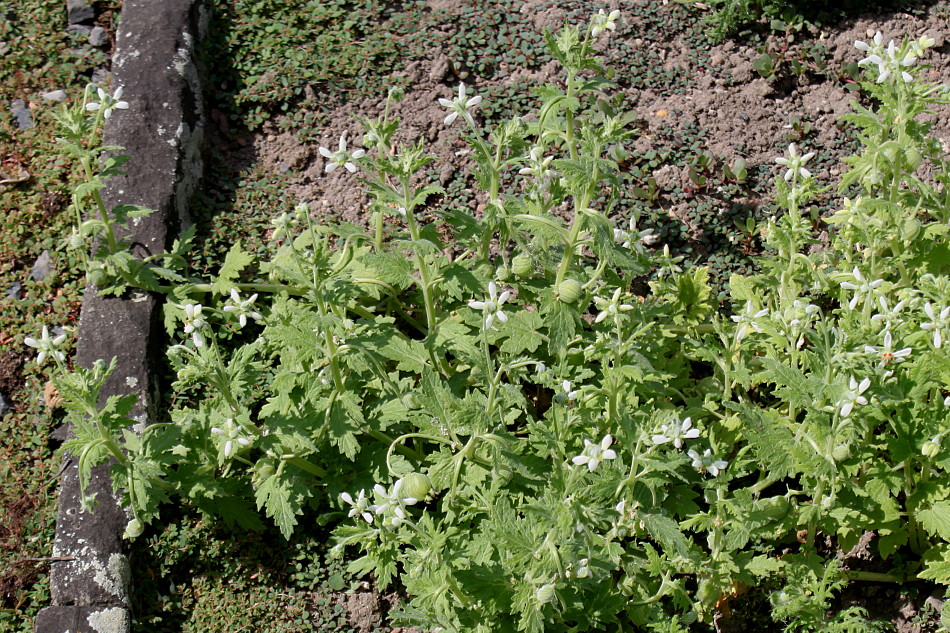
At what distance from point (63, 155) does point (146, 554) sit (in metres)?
2.61

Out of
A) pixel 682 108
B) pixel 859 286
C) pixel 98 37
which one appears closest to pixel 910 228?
pixel 859 286

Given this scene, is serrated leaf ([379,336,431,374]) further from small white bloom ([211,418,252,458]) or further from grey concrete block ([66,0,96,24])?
grey concrete block ([66,0,96,24])

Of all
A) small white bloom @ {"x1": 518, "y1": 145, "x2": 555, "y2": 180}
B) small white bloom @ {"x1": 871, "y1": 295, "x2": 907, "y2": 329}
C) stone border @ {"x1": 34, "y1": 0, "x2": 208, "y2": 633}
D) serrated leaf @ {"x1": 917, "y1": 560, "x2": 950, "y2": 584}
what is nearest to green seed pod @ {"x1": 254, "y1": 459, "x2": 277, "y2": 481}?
stone border @ {"x1": 34, "y1": 0, "x2": 208, "y2": 633}

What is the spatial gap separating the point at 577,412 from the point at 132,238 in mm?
2644

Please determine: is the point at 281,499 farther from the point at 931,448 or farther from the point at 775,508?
the point at 931,448

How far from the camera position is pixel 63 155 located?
5.44 metres

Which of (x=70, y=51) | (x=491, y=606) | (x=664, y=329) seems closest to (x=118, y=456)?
(x=491, y=606)

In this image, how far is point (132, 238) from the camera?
481 centimetres

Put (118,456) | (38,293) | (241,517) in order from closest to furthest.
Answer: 1. (118,456)
2. (241,517)
3. (38,293)

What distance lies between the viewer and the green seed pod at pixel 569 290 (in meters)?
3.79

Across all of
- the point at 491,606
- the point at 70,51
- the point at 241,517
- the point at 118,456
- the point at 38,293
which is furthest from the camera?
the point at 70,51

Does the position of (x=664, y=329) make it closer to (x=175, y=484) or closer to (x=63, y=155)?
(x=175, y=484)

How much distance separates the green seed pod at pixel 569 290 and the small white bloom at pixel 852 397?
1111 mm

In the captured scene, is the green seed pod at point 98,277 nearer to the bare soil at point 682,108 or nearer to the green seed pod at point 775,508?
the bare soil at point 682,108
